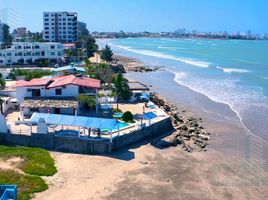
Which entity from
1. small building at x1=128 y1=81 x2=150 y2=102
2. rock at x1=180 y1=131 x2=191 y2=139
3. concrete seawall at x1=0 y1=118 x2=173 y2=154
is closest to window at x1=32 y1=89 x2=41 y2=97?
concrete seawall at x1=0 y1=118 x2=173 y2=154

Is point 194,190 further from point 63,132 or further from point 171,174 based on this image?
point 63,132

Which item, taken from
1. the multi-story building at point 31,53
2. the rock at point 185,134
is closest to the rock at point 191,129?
the rock at point 185,134

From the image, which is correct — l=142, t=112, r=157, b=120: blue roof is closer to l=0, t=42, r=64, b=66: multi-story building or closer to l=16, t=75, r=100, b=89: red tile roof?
l=16, t=75, r=100, b=89: red tile roof

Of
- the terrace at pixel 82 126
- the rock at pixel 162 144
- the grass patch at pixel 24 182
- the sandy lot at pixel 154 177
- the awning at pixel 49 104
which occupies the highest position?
the awning at pixel 49 104

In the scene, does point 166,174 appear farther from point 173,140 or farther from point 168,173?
point 173,140

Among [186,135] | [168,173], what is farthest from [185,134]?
[168,173]

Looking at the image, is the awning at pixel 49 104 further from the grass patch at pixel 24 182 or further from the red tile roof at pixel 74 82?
the grass patch at pixel 24 182
